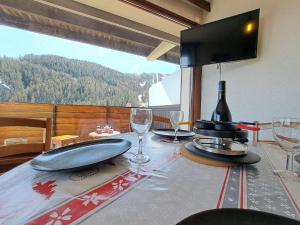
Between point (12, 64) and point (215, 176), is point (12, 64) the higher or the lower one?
the higher one

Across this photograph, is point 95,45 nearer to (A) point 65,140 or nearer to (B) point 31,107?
(B) point 31,107

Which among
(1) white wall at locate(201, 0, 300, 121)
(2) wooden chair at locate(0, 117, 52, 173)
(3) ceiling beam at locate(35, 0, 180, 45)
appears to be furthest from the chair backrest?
(1) white wall at locate(201, 0, 300, 121)

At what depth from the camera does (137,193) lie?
378 mm

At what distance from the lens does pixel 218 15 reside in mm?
2350

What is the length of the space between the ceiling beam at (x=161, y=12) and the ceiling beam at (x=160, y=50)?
41cm

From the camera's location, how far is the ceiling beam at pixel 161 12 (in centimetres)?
193

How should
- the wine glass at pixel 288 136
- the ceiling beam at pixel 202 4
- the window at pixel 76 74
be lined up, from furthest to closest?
the ceiling beam at pixel 202 4 < the window at pixel 76 74 < the wine glass at pixel 288 136

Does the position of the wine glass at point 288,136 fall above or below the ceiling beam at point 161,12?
below

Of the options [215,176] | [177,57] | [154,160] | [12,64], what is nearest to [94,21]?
[12,64]

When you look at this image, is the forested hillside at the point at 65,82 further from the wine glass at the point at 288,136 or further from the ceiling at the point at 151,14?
the wine glass at the point at 288,136

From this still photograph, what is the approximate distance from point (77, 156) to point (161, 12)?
2.00 meters

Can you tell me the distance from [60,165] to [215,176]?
0.39 metres

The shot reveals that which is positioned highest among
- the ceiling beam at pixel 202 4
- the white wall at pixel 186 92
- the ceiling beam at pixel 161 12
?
the ceiling beam at pixel 202 4

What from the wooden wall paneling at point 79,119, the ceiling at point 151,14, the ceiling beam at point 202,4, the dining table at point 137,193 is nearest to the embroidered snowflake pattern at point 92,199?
the dining table at point 137,193
